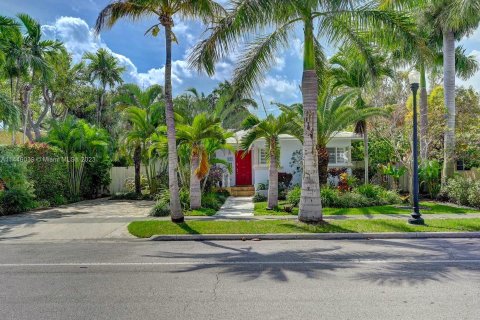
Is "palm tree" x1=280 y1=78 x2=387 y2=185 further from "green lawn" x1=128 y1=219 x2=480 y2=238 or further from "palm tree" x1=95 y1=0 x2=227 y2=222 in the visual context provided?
"palm tree" x1=95 y1=0 x2=227 y2=222

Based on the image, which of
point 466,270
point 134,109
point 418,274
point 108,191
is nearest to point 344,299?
point 418,274

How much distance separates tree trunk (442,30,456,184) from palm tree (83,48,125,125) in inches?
990

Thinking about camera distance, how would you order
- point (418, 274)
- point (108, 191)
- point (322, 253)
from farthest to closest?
point (108, 191) → point (322, 253) → point (418, 274)

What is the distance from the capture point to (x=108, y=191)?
25.1 m

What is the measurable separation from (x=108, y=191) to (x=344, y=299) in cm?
2224

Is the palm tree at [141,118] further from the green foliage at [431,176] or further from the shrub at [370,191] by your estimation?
the green foliage at [431,176]

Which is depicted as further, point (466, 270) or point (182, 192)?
point (182, 192)

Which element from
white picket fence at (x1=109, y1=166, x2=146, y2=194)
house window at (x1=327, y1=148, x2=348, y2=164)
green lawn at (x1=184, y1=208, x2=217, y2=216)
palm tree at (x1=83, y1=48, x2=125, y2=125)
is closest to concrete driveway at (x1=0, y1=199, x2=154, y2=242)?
green lawn at (x1=184, y1=208, x2=217, y2=216)

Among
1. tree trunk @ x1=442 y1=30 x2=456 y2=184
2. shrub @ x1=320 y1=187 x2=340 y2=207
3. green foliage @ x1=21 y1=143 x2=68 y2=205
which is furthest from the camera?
tree trunk @ x1=442 y1=30 x2=456 y2=184

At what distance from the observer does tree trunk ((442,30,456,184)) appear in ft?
58.0

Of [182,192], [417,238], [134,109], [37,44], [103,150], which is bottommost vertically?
[417,238]

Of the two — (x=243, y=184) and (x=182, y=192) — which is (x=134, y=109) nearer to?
(x=182, y=192)

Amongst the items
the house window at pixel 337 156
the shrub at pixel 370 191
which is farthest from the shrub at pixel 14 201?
the house window at pixel 337 156

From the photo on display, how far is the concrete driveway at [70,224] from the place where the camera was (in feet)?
35.3
